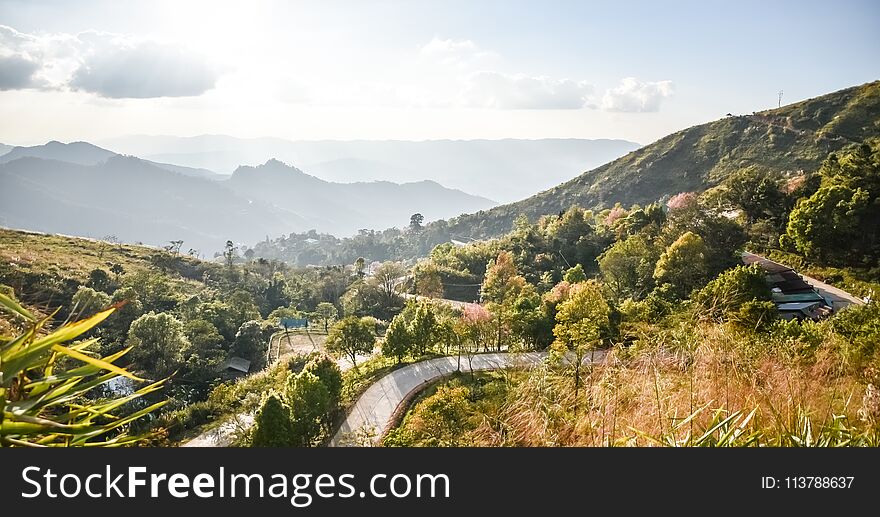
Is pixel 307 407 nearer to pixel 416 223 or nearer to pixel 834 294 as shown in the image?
pixel 834 294

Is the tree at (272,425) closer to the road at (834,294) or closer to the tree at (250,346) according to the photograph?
the road at (834,294)

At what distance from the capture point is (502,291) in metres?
20.7

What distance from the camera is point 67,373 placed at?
1275 millimetres

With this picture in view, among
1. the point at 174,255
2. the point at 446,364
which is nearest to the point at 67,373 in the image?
the point at 446,364

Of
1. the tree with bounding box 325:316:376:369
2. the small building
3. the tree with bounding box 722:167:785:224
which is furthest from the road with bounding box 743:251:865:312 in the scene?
the small building

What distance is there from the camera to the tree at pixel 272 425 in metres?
9.20

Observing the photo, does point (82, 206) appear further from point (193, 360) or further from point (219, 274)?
point (193, 360)

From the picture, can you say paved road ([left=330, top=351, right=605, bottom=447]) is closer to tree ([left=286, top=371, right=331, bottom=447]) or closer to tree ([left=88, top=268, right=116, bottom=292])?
tree ([left=286, top=371, right=331, bottom=447])

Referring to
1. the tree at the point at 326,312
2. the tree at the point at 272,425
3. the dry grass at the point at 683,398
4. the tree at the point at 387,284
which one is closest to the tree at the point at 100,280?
the tree at the point at 326,312

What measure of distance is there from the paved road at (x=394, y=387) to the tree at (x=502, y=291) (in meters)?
0.97

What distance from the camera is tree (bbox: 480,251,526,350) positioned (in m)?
15.7

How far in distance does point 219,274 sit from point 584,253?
27.1 metres

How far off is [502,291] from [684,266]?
7039 millimetres

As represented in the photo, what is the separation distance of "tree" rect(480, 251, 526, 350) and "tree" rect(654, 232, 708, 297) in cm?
452
